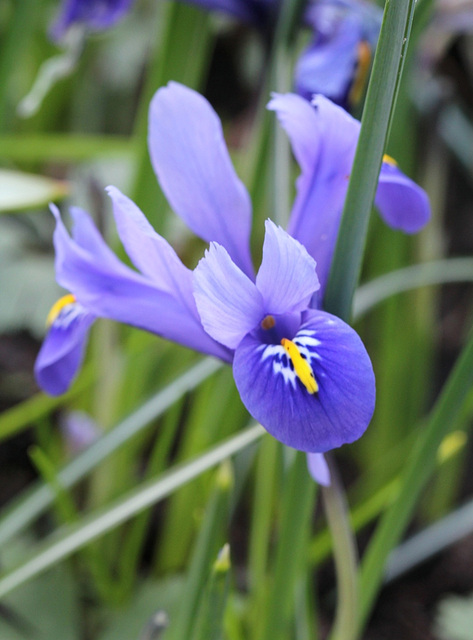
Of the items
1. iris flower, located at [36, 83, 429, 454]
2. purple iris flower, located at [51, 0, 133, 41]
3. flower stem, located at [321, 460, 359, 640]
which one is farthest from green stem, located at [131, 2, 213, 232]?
flower stem, located at [321, 460, 359, 640]

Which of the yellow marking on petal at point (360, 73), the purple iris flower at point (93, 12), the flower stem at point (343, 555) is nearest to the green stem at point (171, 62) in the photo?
the purple iris flower at point (93, 12)

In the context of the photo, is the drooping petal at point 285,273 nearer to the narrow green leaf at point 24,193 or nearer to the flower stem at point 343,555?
the flower stem at point 343,555

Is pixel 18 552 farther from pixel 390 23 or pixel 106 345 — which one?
pixel 390 23

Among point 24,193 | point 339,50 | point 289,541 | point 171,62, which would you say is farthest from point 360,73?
point 289,541

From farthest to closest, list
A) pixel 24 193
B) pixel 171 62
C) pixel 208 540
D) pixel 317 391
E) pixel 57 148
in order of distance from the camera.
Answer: pixel 57 148, pixel 171 62, pixel 24 193, pixel 208 540, pixel 317 391

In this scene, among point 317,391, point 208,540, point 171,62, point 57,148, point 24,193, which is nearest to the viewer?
point 317,391

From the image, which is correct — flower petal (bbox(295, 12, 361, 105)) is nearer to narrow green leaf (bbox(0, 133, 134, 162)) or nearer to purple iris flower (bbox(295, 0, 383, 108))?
purple iris flower (bbox(295, 0, 383, 108))

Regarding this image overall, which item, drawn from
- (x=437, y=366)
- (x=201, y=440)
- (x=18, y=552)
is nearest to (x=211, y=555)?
(x=201, y=440)

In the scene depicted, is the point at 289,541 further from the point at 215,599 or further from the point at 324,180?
the point at 324,180
